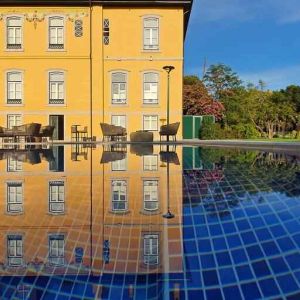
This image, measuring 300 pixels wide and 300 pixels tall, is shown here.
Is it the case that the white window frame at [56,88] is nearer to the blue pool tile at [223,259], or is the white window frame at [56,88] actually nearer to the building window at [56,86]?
the building window at [56,86]

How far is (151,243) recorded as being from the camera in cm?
200

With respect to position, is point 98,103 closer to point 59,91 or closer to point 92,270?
point 59,91

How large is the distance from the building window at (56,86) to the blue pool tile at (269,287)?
2124 cm

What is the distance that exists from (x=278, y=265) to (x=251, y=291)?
1.05 feet

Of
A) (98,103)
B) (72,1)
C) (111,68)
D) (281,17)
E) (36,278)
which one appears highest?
(281,17)

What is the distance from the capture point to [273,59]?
39.4 m

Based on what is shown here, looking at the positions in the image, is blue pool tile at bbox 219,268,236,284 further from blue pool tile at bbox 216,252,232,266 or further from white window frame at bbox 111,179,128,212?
white window frame at bbox 111,179,128,212

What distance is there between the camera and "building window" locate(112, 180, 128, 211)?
113 inches

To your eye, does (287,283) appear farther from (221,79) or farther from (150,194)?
(221,79)

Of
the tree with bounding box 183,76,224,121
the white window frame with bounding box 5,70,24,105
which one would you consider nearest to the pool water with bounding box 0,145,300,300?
the white window frame with bounding box 5,70,24,105

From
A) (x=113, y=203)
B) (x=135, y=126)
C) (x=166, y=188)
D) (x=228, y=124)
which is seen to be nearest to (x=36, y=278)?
(x=113, y=203)

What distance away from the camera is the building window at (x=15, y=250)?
1.75 m

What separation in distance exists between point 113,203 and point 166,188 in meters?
0.89

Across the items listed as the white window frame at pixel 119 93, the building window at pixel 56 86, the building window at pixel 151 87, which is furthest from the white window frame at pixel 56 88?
the building window at pixel 151 87
